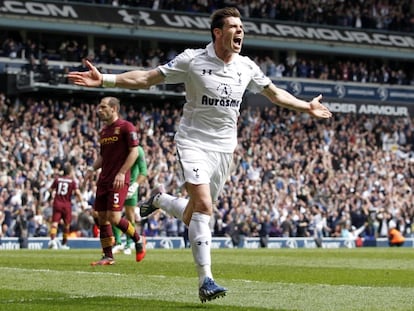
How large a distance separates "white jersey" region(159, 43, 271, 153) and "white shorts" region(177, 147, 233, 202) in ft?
0.23

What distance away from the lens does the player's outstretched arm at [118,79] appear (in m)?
9.46

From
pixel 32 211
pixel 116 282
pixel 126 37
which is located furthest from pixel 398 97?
pixel 116 282

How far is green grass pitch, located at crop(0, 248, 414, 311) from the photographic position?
9141 millimetres

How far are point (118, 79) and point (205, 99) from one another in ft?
2.83

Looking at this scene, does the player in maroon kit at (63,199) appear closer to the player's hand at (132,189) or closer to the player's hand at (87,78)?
the player's hand at (132,189)

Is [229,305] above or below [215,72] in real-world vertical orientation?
below

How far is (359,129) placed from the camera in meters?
48.4

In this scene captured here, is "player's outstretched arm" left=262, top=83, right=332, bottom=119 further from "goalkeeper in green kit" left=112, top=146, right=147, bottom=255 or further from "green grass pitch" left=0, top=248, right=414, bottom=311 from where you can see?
"goalkeeper in green kit" left=112, top=146, right=147, bottom=255

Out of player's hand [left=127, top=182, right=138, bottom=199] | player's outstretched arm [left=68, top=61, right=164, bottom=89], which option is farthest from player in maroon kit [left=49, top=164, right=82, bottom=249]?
player's outstretched arm [left=68, top=61, right=164, bottom=89]

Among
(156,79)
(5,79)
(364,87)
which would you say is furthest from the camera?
(364,87)

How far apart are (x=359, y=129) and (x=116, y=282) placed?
3780cm

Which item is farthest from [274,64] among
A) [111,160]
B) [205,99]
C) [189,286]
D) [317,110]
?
[205,99]

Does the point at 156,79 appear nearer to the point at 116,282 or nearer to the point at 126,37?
the point at 116,282

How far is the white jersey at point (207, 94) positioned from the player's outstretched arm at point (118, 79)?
14 cm
